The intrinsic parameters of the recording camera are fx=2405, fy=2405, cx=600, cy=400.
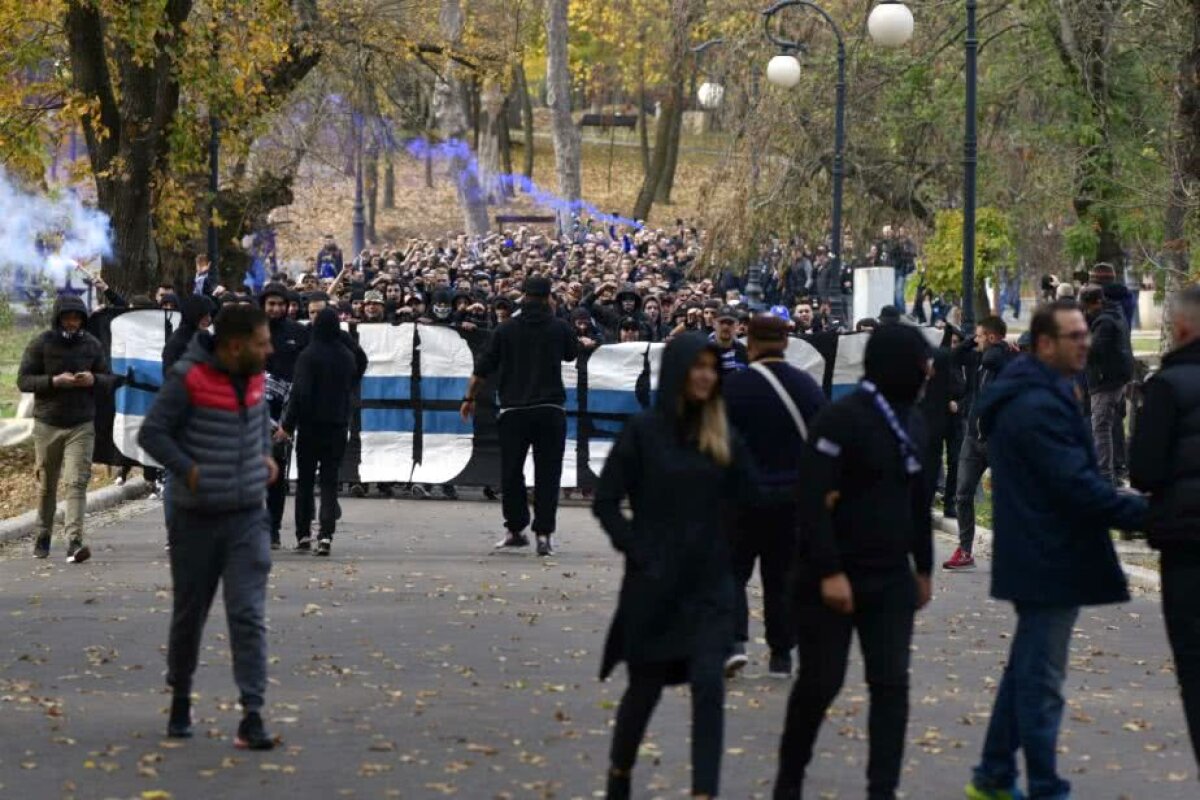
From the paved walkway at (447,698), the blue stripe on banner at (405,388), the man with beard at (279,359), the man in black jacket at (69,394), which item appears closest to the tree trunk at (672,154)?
the blue stripe on banner at (405,388)

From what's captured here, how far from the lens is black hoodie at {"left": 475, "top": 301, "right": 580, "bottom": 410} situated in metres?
16.3

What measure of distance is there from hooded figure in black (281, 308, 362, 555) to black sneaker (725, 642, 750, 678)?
567cm

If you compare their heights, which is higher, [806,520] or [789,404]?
[789,404]

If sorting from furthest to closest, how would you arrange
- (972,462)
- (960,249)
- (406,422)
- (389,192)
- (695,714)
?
1. (389,192)
2. (960,249)
3. (406,422)
4. (972,462)
5. (695,714)

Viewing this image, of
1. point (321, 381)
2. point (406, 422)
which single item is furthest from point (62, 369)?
point (406, 422)

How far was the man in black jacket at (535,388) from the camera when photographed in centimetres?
1631

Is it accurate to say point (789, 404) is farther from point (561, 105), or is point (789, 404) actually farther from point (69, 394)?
point (561, 105)

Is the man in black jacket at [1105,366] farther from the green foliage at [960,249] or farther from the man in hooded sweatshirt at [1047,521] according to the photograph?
the man in hooded sweatshirt at [1047,521]

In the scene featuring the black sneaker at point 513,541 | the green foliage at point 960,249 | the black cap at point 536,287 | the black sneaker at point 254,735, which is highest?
the green foliage at point 960,249

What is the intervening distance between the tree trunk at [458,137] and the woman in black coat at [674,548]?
4130 centimetres

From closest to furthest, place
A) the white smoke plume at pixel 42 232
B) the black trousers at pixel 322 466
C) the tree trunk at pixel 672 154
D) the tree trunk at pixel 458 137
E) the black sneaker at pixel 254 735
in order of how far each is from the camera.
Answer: the black sneaker at pixel 254 735 → the black trousers at pixel 322 466 → the white smoke plume at pixel 42 232 → the tree trunk at pixel 458 137 → the tree trunk at pixel 672 154

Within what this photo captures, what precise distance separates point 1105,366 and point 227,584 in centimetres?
1224

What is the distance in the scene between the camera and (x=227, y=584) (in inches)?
359

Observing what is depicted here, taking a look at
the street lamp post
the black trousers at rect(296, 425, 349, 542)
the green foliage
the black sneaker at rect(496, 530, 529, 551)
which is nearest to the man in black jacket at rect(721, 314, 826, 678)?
the black trousers at rect(296, 425, 349, 542)
